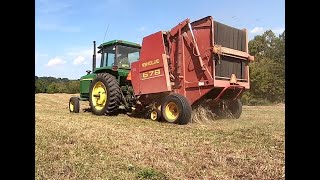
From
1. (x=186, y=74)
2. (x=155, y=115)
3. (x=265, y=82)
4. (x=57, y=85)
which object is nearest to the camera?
(x=186, y=74)

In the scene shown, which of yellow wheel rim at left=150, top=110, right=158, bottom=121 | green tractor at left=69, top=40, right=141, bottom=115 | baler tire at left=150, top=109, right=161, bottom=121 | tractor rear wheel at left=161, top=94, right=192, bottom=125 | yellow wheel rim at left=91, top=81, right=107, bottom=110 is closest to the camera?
tractor rear wheel at left=161, top=94, right=192, bottom=125

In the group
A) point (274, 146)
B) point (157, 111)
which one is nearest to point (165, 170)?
point (274, 146)

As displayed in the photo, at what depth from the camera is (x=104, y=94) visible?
444 inches

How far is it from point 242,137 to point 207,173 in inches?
104

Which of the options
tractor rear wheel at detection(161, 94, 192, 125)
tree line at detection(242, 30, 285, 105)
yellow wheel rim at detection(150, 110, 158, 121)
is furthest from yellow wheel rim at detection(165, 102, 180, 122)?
tree line at detection(242, 30, 285, 105)

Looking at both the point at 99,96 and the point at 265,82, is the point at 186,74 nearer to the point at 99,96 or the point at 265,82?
the point at 99,96

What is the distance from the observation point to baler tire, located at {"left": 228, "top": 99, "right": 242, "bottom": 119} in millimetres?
10750

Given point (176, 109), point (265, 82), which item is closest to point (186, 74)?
point (176, 109)

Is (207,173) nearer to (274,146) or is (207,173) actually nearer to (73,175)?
(73,175)

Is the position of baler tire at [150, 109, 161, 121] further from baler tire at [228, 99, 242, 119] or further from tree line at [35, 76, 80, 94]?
tree line at [35, 76, 80, 94]

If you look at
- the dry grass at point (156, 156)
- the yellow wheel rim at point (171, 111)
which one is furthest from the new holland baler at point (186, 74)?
the dry grass at point (156, 156)

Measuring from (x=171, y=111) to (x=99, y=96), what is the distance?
331cm

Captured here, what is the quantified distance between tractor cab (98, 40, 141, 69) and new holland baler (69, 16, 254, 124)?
0.68 m

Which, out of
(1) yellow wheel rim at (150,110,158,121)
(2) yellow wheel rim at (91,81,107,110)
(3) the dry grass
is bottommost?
(3) the dry grass
